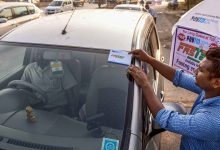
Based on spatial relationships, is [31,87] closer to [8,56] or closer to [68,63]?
[68,63]

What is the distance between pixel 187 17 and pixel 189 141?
1.61 metres

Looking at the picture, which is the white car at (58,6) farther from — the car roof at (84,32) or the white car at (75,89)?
the white car at (75,89)

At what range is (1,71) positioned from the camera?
3121mm

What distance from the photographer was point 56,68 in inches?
106

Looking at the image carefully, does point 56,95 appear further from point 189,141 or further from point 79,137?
point 189,141

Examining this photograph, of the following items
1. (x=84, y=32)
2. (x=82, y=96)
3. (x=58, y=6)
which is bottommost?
(x=58, y=6)

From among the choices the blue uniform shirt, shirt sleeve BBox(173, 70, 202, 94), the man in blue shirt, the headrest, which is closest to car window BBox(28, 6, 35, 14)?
the headrest

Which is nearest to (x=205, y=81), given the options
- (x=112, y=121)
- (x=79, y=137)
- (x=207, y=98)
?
(x=207, y=98)

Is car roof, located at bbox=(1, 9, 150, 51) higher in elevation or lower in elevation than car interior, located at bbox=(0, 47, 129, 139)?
higher

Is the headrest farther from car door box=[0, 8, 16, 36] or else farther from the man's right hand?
car door box=[0, 8, 16, 36]

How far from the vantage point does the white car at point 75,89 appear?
6.99ft

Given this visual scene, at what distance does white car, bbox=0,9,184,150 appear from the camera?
2.13 m

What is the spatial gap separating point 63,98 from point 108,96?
43cm

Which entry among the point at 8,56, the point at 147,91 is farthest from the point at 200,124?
the point at 8,56
